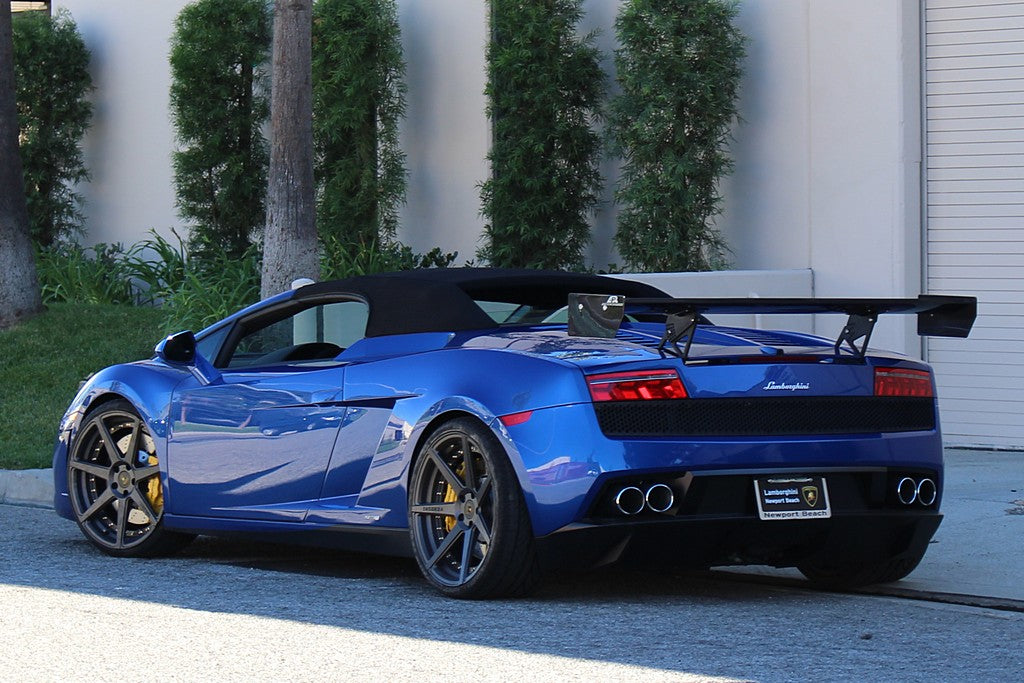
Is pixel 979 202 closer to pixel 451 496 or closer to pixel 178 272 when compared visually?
pixel 451 496

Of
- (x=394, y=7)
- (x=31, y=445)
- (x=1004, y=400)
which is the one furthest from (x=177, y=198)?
(x=1004, y=400)

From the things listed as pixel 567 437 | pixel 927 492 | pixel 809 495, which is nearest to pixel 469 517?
pixel 567 437

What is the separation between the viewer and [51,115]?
1889 cm

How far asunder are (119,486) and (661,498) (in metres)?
2.94

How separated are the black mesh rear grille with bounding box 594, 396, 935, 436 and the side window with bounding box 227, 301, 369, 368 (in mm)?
1503

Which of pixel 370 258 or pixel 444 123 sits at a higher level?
pixel 444 123

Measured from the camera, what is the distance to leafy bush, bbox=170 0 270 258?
17375mm

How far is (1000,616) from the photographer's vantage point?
620 cm

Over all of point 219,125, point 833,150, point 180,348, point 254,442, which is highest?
point 219,125

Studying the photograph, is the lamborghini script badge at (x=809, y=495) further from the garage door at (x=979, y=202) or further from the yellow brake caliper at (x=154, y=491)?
the garage door at (x=979, y=202)

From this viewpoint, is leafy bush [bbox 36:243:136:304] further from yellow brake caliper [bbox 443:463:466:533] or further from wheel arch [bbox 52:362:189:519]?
yellow brake caliper [bbox 443:463:466:533]

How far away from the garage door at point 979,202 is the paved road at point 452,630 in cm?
639

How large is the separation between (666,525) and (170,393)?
266 cm

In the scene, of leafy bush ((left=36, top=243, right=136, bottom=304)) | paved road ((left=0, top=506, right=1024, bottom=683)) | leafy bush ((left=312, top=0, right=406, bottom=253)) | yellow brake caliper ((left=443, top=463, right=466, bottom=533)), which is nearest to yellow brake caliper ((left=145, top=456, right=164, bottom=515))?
paved road ((left=0, top=506, right=1024, bottom=683))
